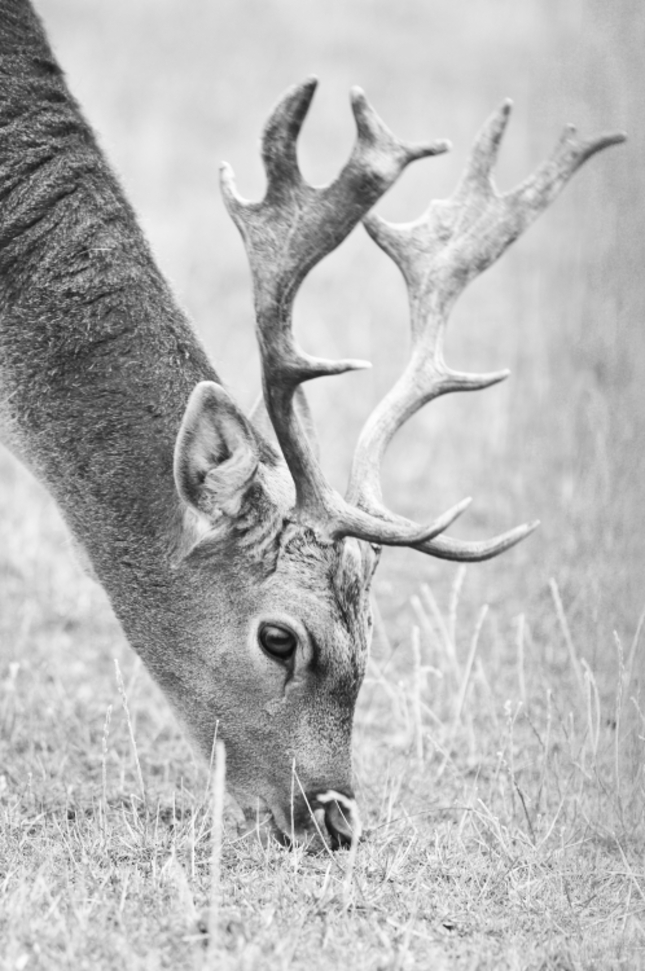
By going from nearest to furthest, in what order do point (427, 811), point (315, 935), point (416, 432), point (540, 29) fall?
point (315, 935) < point (427, 811) < point (416, 432) < point (540, 29)

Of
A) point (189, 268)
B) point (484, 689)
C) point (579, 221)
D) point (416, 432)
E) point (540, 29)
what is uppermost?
point (540, 29)

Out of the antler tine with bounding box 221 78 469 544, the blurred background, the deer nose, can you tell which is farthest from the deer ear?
the deer nose

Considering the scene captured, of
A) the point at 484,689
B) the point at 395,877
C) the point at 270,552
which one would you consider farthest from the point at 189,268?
the point at 395,877

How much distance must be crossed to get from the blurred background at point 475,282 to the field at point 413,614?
0.04m

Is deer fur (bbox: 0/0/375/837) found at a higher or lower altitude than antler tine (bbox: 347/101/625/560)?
lower

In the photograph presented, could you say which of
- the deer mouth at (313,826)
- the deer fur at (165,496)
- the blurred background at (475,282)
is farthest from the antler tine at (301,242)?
the deer mouth at (313,826)

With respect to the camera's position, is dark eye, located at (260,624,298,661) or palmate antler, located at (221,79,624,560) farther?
dark eye, located at (260,624,298,661)

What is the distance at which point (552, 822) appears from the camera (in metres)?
4.90

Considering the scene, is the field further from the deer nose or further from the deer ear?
the deer ear

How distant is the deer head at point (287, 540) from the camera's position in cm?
455

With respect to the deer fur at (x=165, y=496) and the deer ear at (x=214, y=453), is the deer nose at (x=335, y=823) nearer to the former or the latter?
the deer fur at (x=165, y=496)

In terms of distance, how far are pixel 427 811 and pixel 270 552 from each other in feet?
4.06

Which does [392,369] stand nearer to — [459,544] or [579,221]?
[579,221]

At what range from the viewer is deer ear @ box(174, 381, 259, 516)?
14.7ft
